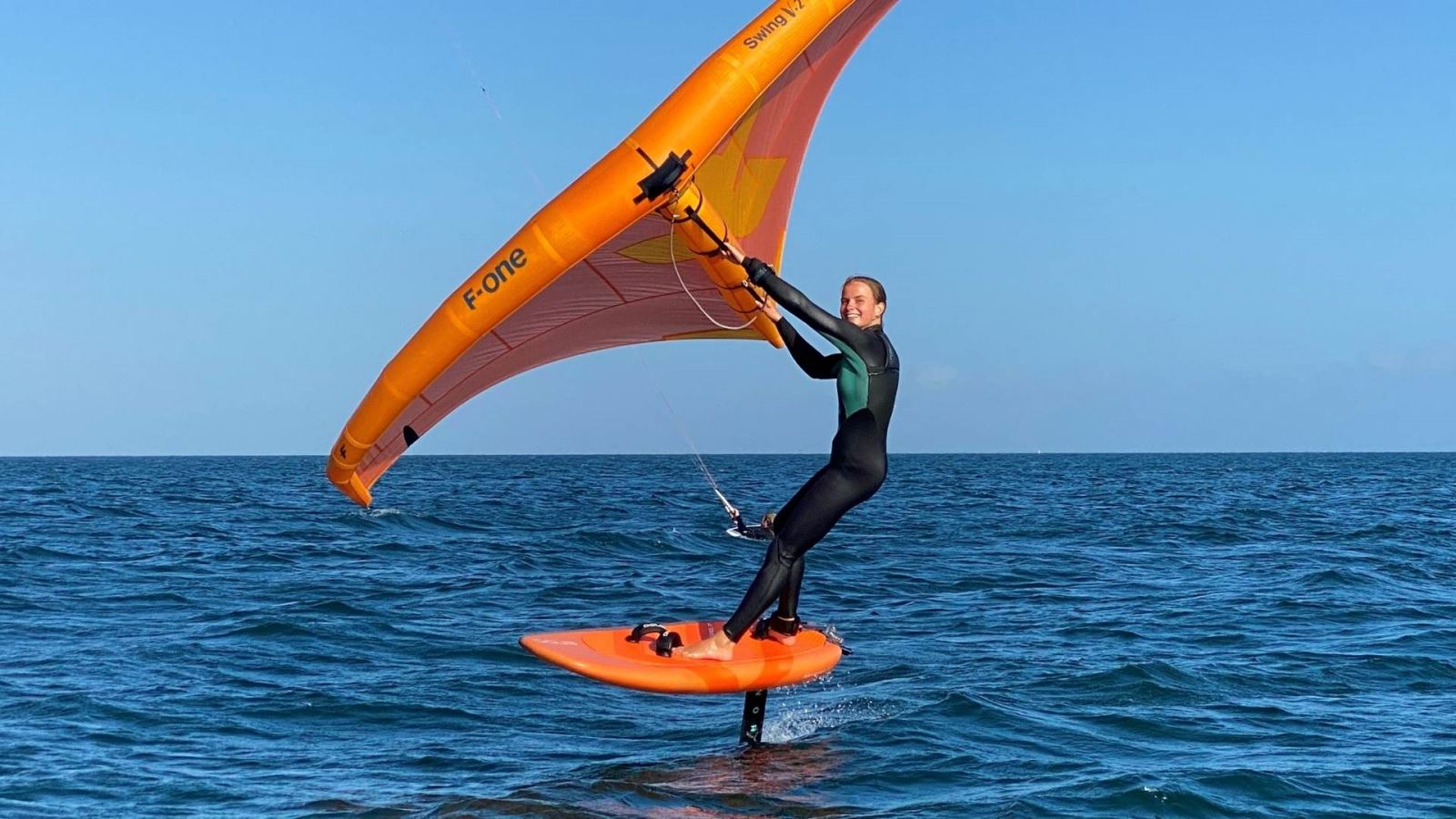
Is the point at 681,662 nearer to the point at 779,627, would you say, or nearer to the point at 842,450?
the point at 779,627

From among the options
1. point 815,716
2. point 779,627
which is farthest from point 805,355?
point 815,716

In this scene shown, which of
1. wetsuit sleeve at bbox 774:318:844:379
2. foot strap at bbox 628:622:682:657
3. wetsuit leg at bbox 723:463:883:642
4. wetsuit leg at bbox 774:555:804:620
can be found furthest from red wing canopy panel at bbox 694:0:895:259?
foot strap at bbox 628:622:682:657

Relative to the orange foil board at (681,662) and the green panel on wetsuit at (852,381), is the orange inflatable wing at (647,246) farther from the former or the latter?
the orange foil board at (681,662)

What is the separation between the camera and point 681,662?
8039 mm

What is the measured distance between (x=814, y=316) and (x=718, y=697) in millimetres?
5190

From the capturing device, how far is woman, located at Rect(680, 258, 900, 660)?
303 inches

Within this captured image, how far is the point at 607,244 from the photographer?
8391 millimetres

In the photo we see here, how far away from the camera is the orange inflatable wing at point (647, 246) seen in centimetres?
717

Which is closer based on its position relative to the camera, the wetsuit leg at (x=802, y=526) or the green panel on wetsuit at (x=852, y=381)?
the green panel on wetsuit at (x=852, y=381)

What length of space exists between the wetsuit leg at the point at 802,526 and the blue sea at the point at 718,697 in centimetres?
106

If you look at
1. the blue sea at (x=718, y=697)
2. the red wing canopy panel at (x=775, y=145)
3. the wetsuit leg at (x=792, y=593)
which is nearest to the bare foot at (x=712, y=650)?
the wetsuit leg at (x=792, y=593)

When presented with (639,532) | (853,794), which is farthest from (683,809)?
(639,532)

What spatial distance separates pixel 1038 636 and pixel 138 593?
10.3 meters

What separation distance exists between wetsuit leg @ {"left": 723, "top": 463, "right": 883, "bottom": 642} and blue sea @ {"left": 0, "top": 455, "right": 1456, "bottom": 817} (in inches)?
41.8
